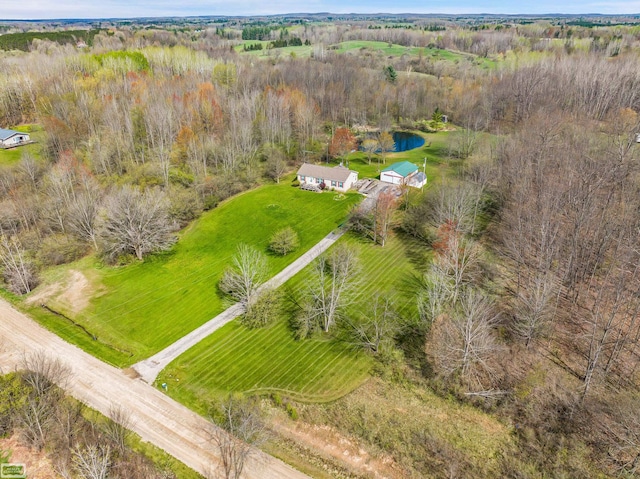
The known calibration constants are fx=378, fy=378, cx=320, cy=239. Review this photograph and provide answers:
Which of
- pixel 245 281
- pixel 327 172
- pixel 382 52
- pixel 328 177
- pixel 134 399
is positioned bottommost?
pixel 134 399

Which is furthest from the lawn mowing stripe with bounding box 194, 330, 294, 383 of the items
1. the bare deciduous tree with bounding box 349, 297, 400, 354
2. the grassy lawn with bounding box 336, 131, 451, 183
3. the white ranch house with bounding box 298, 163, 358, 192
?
the grassy lawn with bounding box 336, 131, 451, 183

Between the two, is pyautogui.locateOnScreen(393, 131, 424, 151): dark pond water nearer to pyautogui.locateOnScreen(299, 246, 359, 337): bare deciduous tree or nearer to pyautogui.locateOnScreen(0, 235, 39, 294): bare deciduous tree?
pyautogui.locateOnScreen(299, 246, 359, 337): bare deciduous tree

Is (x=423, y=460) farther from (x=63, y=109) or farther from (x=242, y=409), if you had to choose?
(x=63, y=109)

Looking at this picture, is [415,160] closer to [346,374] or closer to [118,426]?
[346,374]

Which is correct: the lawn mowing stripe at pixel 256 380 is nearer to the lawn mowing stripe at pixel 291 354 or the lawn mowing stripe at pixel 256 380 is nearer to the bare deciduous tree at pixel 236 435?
the lawn mowing stripe at pixel 291 354

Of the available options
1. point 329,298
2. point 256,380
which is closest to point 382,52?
point 329,298

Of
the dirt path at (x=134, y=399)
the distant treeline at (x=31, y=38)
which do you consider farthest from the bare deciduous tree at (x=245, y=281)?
the distant treeline at (x=31, y=38)
